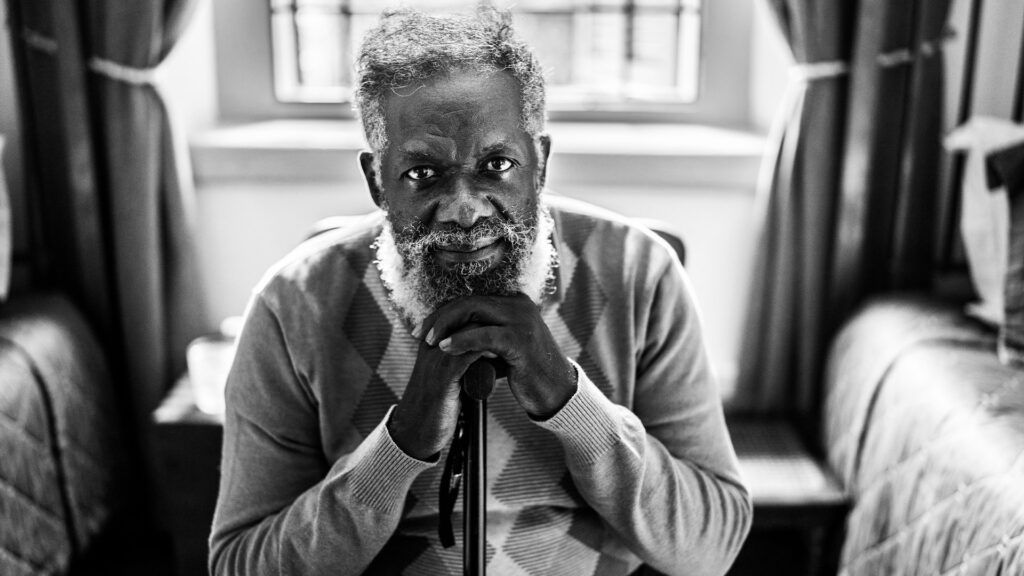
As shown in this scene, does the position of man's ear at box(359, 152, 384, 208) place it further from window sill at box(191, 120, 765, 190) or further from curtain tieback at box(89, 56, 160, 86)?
curtain tieback at box(89, 56, 160, 86)

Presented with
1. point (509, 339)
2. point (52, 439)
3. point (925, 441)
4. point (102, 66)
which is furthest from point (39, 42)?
point (925, 441)

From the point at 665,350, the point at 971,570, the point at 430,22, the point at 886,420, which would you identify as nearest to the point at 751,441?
the point at 886,420

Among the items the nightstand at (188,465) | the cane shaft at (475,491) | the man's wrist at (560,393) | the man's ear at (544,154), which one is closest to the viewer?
the cane shaft at (475,491)

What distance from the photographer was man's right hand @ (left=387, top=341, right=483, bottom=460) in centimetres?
99

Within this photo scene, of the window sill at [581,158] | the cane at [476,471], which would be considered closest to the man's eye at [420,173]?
the cane at [476,471]

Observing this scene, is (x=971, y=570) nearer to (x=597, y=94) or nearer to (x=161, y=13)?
(x=597, y=94)

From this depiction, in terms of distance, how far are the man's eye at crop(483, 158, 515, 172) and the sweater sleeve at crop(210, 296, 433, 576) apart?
317 millimetres

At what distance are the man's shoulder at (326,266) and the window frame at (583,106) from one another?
1.17m

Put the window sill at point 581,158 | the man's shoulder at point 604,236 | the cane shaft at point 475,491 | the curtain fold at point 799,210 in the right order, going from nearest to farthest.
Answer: the cane shaft at point 475,491
the man's shoulder at point 604,236
the curtain fold at point 799,210
the window sill at point 581,158

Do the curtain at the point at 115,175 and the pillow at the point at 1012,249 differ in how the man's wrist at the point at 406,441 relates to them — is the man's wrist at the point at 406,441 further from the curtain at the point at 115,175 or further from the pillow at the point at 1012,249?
the curtain at the point at 115,175

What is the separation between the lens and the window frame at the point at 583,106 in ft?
7.55

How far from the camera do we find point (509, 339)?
3.22 feet

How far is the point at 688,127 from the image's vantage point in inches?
93.2

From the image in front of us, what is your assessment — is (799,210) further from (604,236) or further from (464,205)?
(464,205)
